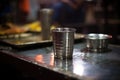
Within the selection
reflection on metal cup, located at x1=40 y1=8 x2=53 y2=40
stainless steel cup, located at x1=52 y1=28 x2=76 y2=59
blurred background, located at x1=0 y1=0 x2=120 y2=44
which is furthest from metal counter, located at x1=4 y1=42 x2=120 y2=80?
blurred background, located at x1=0 y1=0 x2=120 y2=44

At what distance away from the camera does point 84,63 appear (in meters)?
1.39

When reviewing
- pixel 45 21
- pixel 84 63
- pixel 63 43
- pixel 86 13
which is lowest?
pixel 84 63

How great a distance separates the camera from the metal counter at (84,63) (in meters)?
1.16

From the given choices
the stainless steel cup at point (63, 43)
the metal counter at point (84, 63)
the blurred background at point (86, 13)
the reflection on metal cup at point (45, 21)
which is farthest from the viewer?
the blurred background at point (86, 13)

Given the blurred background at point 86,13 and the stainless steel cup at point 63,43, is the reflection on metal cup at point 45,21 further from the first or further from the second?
the blurred background at point 86,13

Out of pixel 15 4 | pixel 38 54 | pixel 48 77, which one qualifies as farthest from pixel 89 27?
pixel 48 77

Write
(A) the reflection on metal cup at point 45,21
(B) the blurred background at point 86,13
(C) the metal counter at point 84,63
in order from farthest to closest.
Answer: (B) the blurred background at point 86,13 < (A) the reflection on metal cup at point 45,21 < (C) the metal counter at point 84,63

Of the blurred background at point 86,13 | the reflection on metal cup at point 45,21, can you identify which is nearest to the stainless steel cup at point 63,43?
the reflection on metal cup at point 45,21

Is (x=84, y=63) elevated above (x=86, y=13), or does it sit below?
below

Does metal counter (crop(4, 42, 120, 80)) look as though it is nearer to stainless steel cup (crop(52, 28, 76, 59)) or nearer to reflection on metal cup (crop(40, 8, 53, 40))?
stainless steel cup (crop(52, 28, 76, 59))

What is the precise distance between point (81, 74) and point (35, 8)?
382cm

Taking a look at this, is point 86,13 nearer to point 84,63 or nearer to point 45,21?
point 45,21

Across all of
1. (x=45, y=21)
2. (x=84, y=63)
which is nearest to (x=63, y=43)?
(x=84, y=63)

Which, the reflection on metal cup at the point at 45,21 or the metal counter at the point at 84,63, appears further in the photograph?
the reflection on metal cup at the point at 45,21
